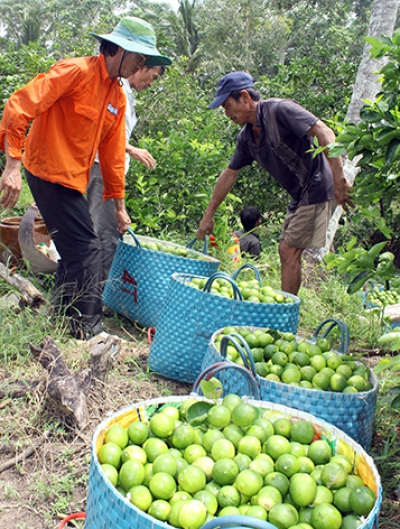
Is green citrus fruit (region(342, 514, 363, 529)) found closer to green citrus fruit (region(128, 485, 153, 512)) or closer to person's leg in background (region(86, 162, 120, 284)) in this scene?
green citrus fruit (region(128, 485, 153, 512))

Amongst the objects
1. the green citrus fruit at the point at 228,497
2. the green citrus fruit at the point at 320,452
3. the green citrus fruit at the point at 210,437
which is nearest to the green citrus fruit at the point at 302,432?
the green citrus fruit at the point at 320,452

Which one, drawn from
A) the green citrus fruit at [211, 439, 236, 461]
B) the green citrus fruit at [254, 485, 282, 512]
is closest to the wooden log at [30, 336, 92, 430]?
the green citrus fruit at [211, 439, 236, 461]

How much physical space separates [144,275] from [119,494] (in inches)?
96.8

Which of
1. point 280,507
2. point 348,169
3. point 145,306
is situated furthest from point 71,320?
point 348,169

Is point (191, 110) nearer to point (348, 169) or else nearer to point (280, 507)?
point (348, 169)

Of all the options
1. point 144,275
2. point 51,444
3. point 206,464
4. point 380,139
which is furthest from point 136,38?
point 206,464

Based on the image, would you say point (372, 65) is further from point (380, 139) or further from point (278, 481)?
point (278, 481)

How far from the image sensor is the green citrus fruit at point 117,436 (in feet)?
5.50

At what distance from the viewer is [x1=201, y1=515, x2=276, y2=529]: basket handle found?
47.4 inches

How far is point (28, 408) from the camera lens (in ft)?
8.66

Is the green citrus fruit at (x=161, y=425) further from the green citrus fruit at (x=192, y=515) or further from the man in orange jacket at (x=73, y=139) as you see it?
the man in orange jacket at (x=73, y=139)

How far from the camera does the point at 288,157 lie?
409 centimetres

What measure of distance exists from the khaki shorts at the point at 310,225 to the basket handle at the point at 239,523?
3153mm

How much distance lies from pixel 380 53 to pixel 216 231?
10.6 ft
